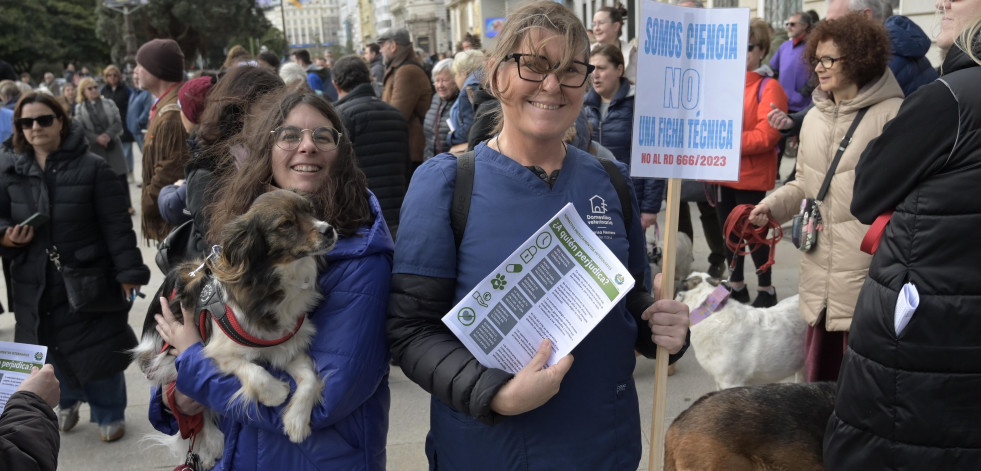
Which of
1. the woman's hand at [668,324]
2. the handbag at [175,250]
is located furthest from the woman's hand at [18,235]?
the woman's hand at [668,324]

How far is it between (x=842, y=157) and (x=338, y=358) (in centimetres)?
295

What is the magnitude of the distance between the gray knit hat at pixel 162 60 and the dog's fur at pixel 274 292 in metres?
4.10

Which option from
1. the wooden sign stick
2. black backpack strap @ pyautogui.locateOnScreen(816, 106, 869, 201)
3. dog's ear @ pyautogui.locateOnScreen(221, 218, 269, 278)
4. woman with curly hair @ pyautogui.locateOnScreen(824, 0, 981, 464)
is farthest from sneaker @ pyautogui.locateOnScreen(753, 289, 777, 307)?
dog's ear @ pyautogui.locateOnScreen(221, 218, 269, 278)

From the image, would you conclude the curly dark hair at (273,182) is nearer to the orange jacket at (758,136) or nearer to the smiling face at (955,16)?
the smiling face at (955,16)

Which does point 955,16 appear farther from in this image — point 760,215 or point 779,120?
point 779,120

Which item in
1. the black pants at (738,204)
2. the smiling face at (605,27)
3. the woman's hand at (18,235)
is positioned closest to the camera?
the woman's hand at (18,235)

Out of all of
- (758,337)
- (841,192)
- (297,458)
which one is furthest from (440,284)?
(758,337)

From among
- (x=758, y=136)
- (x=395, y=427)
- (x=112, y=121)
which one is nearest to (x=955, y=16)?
(x=395, y=427)

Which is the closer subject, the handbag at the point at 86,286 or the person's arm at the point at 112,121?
the handbag at the point at 86,286

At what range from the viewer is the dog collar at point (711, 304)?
162 inches

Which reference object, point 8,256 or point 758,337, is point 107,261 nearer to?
point 8,256

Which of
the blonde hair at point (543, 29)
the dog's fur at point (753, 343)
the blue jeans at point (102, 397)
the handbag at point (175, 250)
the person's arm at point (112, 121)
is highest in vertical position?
the blonde hair at point (543, 29)

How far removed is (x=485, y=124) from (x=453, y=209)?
2.06 metres

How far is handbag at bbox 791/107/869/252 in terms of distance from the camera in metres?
3.92
